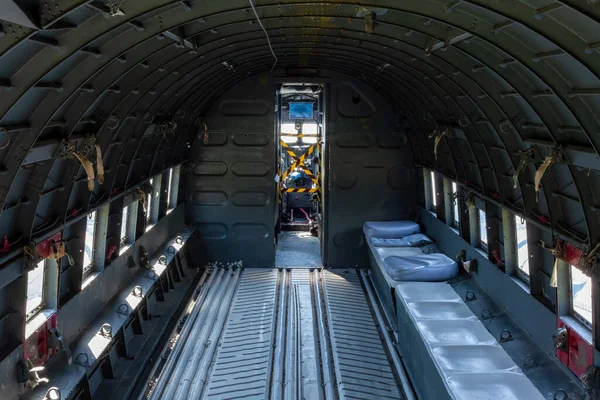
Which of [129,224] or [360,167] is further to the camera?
[360,167]

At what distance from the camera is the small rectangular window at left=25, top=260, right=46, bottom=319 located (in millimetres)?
6793

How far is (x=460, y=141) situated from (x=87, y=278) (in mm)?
6319

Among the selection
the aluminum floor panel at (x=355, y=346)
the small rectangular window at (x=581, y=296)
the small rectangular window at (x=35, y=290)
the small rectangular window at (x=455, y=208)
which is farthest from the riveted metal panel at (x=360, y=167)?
the small rectangular window at (x=35, y=290)

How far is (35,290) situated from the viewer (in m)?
6.94

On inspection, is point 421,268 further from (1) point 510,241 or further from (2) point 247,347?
(2) point 247,347

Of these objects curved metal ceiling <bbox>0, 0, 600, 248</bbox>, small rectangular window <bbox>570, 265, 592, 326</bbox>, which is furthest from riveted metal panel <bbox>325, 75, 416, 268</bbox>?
small rectangular window <bbox>570, 265, 592, 326</bbox>

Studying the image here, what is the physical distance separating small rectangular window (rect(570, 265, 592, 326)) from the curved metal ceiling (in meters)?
0.56

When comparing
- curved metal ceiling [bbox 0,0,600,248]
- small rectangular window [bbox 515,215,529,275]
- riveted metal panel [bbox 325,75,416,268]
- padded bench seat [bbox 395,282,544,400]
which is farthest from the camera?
riveted metal panel [bbox 325,75,416,268]

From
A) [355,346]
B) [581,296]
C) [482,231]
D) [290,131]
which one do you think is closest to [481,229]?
[482,231]

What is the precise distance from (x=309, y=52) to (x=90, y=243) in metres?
5.02

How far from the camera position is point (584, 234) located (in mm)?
6180

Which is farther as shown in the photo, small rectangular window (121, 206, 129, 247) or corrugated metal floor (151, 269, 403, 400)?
small rectangular window (121, 206, 129, 247)

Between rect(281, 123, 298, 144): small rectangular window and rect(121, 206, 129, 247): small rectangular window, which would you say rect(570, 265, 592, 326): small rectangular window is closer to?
rect(121, 206, 129, 247): small rectangular window

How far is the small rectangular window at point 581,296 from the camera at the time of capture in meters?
6.41
